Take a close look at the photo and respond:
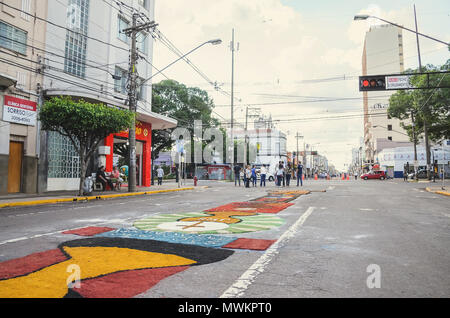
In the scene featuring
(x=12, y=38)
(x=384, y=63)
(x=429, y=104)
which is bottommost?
(x=12, y=38)

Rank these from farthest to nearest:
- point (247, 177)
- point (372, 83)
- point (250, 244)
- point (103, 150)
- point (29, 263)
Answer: point (247, 177) → point (103, 150) → point (372, 83) → point (250, 244) → point (29, 263)

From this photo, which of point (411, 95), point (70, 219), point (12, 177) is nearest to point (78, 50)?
point (12, 177)

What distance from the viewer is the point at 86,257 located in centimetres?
389

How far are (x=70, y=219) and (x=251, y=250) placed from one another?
17.3ft

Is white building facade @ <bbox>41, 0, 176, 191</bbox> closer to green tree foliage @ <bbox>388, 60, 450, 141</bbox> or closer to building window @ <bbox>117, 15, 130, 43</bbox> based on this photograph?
building window @ <bbox>117, 15, 130, 43</bbox>

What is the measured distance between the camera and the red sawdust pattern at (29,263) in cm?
330

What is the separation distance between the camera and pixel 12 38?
14852 millimetres

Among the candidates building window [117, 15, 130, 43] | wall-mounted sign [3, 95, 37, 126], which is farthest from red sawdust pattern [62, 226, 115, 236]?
building window [117, 15, 130, 43]

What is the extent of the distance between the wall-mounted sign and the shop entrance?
1.20m

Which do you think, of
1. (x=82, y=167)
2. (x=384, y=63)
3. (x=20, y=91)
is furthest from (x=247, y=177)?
(x=384, y=63)

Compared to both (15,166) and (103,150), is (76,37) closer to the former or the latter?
(103,150)

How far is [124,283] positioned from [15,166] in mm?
15674

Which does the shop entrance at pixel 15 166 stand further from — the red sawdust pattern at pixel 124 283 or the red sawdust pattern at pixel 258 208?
the red sawdust pattern at pixel 124 283
